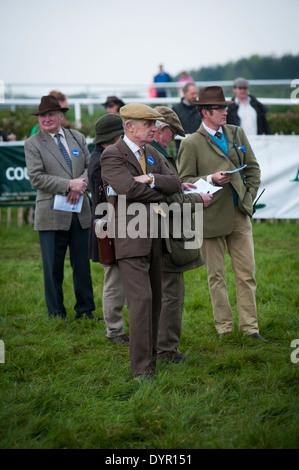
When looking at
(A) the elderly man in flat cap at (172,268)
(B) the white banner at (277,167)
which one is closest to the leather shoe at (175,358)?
(A) the elderly man in flat cap at (172,268)

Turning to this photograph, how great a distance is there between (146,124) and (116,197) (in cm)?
61

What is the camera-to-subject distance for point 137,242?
482 centimetres

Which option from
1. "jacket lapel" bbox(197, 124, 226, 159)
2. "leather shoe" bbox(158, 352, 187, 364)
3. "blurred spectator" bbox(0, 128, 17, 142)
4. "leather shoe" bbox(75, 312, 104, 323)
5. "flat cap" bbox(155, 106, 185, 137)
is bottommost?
"leather shoe" bbox(75, 312, 104, 323)

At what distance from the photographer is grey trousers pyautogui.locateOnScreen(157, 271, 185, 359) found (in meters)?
5.63

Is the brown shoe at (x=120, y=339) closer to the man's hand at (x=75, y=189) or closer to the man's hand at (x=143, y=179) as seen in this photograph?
the man's hand at (x=75, y=189)

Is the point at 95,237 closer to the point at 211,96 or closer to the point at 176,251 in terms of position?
the point at 176,251

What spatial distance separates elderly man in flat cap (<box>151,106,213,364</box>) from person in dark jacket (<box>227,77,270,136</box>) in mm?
5904

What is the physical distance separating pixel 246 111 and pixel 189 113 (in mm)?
1208

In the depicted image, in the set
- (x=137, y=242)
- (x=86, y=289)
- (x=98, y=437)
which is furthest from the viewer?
(x=86, y=289)

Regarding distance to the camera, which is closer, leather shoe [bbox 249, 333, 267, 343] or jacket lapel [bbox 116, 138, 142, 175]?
jacket lapel [bbox 116, 138, 142, 175]

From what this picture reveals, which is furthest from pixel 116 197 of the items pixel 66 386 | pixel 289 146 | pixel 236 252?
pixel 289 146

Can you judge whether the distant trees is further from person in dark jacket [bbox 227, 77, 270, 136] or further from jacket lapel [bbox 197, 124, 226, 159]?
jacket lapel [bbox 197, 124, 226, 159]

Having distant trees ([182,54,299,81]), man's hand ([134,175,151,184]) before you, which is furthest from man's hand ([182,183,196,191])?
distant trees ([182,54,299,81])
